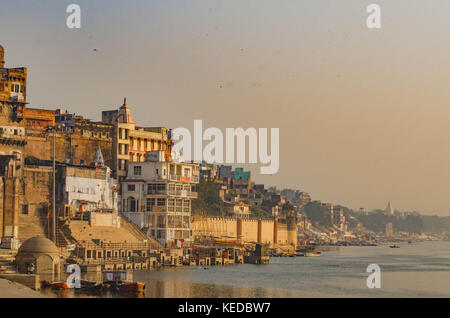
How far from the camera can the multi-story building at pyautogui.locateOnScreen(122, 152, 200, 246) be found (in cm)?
9712

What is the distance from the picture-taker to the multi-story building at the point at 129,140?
101875 millimetres

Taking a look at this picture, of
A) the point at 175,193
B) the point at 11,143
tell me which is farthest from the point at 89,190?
the point at 175,193

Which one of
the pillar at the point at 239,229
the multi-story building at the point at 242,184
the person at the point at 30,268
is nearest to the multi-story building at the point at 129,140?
the pillar at the point at 239,229

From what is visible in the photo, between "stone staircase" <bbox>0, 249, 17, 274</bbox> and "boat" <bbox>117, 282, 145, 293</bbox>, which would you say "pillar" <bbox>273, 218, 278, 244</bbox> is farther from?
"boat" <bbox>117, 282, 145, 293</bbox>

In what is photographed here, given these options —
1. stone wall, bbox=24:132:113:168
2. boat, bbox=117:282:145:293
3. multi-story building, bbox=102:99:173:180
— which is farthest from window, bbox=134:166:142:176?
boat, bbox=117:282:145:293

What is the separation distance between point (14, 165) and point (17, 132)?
6.36m

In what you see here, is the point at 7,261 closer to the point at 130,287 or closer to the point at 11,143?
the point at 130,287

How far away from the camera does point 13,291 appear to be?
46.8 metres

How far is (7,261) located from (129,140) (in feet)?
126

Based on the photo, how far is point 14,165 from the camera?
82.4 metres

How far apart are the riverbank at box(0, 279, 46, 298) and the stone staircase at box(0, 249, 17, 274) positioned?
1083 cm

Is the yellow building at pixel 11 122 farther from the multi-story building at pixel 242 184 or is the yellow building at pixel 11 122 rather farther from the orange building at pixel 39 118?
the multi-story building at pixel 242 184

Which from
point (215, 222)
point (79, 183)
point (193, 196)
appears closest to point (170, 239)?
point (193, 196)
